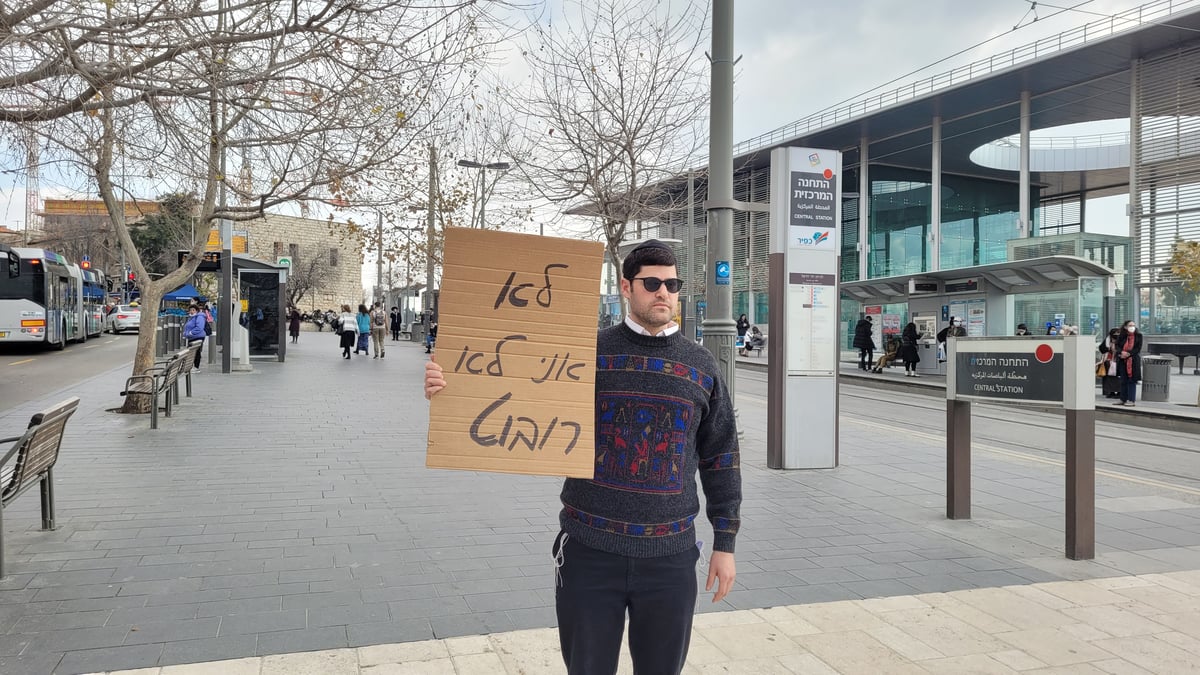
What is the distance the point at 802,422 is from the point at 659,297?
6.40m

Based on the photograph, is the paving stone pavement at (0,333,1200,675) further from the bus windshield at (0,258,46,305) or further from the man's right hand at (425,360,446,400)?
the bus windshield at (0,258,46,305)

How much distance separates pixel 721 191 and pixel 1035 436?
6.61 m

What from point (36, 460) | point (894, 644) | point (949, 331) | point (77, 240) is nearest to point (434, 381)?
point (894, 644)

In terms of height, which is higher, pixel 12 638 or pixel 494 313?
pixel 494 313

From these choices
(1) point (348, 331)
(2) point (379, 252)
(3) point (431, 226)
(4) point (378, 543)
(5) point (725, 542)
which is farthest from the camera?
(2) point (379, 252)

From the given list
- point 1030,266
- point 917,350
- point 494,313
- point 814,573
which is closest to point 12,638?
point 494,313

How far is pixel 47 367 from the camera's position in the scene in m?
20.9

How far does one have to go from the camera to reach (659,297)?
8.03 feet

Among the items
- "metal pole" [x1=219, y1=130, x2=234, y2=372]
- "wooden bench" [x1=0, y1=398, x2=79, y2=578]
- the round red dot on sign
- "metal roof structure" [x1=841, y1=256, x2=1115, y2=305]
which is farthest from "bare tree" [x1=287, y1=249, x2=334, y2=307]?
the round red dot on sign

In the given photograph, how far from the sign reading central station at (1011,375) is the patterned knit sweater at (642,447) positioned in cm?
421

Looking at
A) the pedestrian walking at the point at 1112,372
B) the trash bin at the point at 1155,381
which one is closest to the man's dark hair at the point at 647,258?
the pedestrian walking at the point at 1112,372

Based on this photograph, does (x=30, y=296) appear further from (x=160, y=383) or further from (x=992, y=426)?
(x=992, y=426)

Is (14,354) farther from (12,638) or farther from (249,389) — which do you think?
(12,638)

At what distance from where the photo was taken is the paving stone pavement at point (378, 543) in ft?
13.0
